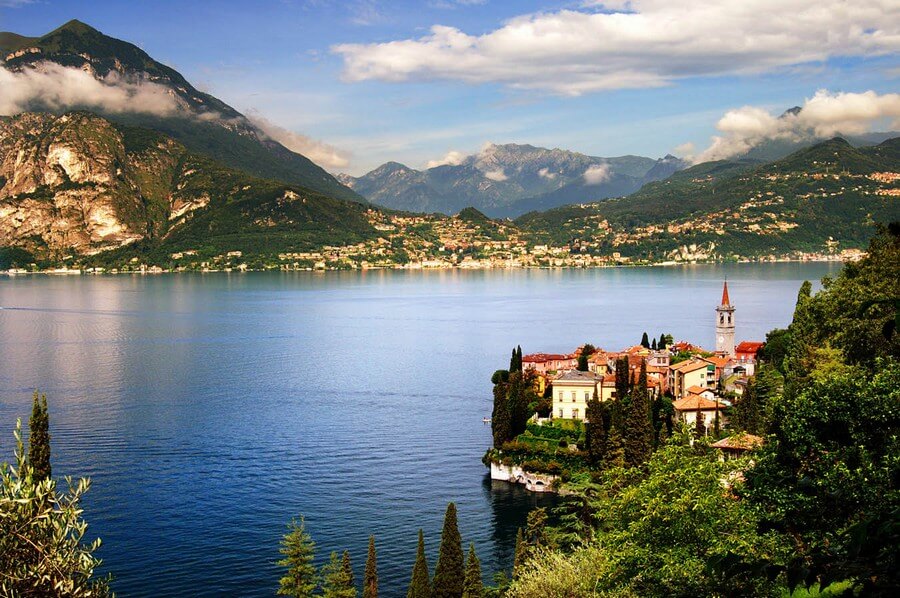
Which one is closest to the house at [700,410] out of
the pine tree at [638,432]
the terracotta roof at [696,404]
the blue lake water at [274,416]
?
the terracotta roof at [696,404]

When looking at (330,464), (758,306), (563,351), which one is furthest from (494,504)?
(758,306)

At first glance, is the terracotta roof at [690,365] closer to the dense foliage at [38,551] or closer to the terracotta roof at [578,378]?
the terracotta roof at [578,378]

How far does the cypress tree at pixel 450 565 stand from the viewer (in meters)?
26.2

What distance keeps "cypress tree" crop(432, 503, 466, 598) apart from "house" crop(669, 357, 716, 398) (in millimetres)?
33250

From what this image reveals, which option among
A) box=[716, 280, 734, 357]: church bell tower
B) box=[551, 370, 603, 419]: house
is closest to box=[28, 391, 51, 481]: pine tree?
box=[551, 370, 603, 419]: house

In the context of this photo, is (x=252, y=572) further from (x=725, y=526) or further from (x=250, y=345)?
(x=250, y=345)

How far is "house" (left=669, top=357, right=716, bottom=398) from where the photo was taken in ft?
187

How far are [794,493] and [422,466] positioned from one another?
33.5 m

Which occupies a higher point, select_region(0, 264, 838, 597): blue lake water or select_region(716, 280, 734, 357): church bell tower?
select_region(716, 280, 734, 357): church bell tower

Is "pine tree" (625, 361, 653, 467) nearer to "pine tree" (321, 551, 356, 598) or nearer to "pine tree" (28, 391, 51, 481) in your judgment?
"pine tree" (321, 551, 356, 598)

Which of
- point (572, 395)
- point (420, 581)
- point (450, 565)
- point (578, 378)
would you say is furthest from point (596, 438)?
point (420, 581)

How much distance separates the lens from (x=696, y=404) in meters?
49.6

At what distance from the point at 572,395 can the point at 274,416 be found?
22.2 m

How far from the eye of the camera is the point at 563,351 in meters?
88.2
